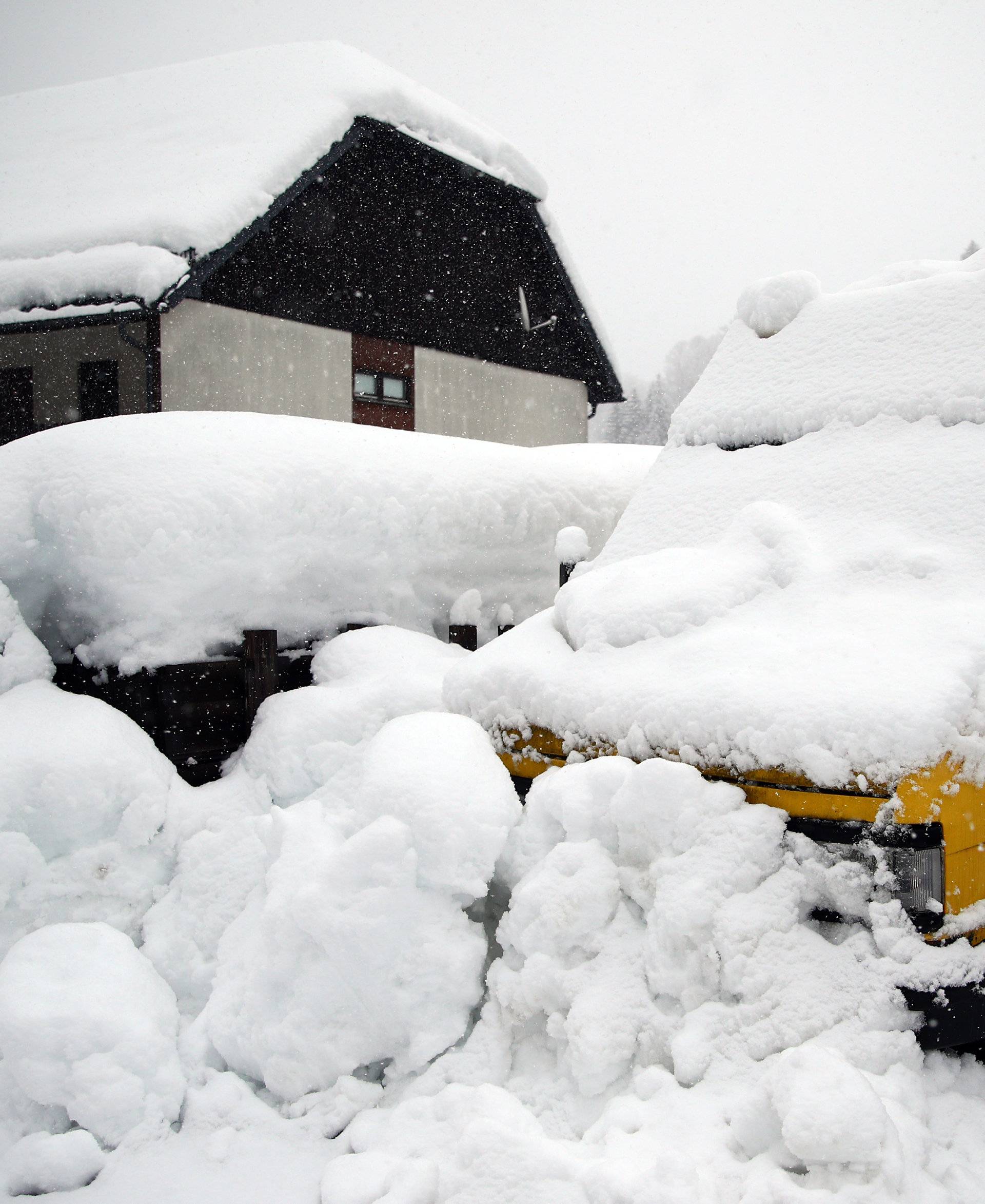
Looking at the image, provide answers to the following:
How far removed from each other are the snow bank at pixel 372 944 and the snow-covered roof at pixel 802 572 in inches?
15.8

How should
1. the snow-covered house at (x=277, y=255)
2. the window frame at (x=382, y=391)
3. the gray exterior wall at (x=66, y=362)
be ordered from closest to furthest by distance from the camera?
the snow-covered house at (x=277, y=255) → the gray exterior wall at (x=66, y=362) → the window frame at (x=382, y=391)

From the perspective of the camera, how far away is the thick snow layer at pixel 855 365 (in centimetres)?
340

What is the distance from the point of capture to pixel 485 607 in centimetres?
496

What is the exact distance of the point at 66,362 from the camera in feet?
39.2

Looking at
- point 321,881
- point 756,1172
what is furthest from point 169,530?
point 756,1172

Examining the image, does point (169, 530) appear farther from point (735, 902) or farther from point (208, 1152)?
point (735, 902)

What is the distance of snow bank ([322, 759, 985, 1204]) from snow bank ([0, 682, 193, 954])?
4.09 feet

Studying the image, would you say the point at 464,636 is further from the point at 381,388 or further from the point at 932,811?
the point at 381,388

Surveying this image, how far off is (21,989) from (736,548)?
2538mm

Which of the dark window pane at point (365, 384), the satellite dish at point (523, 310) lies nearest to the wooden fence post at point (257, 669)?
the dark window pane at point (365, 384)

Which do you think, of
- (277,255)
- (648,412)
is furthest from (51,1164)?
(648,412)

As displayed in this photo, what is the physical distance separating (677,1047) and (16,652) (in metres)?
2.84

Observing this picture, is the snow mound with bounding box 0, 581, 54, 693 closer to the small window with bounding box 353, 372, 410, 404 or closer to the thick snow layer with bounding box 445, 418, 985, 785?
the thick snow layer with bounding box 445, 418, 985, 785

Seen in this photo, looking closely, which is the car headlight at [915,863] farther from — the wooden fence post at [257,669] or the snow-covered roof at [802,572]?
the wooden fence post at [257,669]
